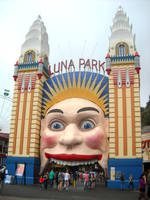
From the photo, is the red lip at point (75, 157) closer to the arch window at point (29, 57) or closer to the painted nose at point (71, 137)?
the painted nose at point (71, 137)

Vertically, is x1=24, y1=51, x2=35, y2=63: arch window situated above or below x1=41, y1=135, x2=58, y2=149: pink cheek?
above

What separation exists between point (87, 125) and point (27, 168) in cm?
678

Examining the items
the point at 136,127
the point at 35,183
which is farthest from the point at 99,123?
the point at 35,183

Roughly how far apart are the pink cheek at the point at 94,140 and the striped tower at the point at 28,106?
17.1ft

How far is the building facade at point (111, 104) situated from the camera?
79.0 feet

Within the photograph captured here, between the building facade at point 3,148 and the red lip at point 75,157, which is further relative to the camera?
the building facade at point 3,148

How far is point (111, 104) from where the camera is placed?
2538cm

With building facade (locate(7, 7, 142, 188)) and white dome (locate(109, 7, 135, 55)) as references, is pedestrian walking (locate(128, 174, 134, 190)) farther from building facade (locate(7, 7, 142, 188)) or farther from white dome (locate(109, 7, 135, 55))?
white dome (locate(109, 7, 135, 55))

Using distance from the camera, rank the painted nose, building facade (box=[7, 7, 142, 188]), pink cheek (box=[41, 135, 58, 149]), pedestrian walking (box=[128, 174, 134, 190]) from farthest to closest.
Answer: pink cheek (box=[41, 135, 58, 149])
the painted nose
building facade (box=[7, 7, 142, 188])
pedestrian walking (box=[128, 174, 134, 190])

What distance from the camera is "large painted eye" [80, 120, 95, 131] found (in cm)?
2509

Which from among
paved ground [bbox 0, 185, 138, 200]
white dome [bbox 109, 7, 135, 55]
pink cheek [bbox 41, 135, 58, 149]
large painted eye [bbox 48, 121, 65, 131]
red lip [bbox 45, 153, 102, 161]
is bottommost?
paved ground [bbox 0, 185, 138, 200]

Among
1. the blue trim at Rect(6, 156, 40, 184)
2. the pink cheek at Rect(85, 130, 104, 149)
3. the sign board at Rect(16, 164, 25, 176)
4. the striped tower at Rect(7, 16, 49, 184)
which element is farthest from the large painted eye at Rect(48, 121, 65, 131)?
the sign board at Rect(16, 164, 25, 176)

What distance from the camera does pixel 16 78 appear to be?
29062mm

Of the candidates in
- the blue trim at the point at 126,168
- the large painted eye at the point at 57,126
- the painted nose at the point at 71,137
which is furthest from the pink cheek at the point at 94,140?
the large painted eye at the point at 57,126
